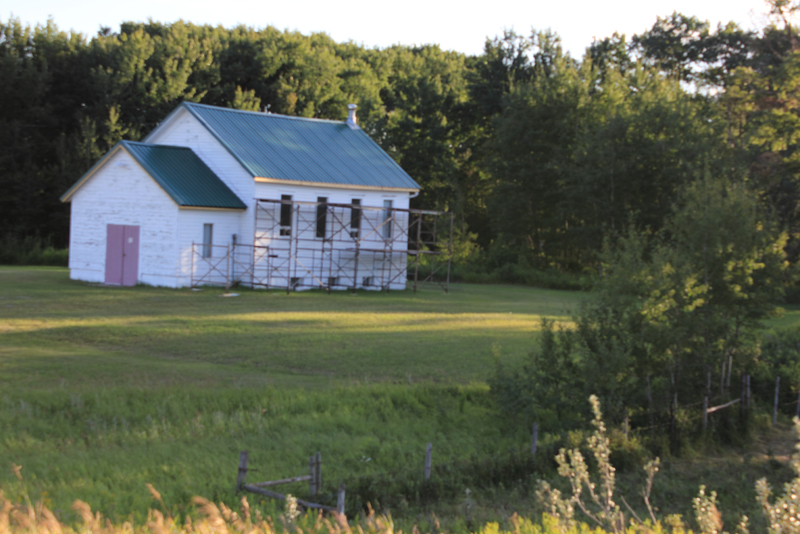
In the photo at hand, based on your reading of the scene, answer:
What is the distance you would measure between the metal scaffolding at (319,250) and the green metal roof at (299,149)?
139 centimetres

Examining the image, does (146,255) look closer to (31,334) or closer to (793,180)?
(31,334)

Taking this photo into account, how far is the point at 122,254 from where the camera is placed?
105 ft

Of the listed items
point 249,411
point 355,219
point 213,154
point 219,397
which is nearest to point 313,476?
point 249,411

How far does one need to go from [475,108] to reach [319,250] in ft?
86.9

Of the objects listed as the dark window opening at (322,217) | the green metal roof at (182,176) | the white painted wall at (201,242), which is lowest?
the white painted wall at (201,242)

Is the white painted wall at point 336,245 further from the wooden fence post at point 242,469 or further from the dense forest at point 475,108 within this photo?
the wooden fence post at point 242,469

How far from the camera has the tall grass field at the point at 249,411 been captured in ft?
32.7

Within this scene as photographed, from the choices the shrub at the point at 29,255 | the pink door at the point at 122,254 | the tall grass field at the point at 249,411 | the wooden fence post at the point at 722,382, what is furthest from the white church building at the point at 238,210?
the wooden fence post at the point at 722,382

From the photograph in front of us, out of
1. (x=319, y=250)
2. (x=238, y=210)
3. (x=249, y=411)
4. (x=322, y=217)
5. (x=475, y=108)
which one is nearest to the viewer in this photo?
(x=249, y=411)

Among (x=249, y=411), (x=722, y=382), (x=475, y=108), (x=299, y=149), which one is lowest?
(x=249, y=411)

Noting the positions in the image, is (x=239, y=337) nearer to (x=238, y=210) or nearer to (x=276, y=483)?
(x=276, y=483)

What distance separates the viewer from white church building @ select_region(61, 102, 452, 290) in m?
31.5

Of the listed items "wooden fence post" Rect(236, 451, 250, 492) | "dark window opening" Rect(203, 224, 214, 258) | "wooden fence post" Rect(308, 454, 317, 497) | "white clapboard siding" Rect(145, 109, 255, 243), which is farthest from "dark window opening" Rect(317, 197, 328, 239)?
"wooden fence post" Rect(236, 451, 250, 492)

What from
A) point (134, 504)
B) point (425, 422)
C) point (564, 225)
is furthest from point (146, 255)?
point (564, 225)
